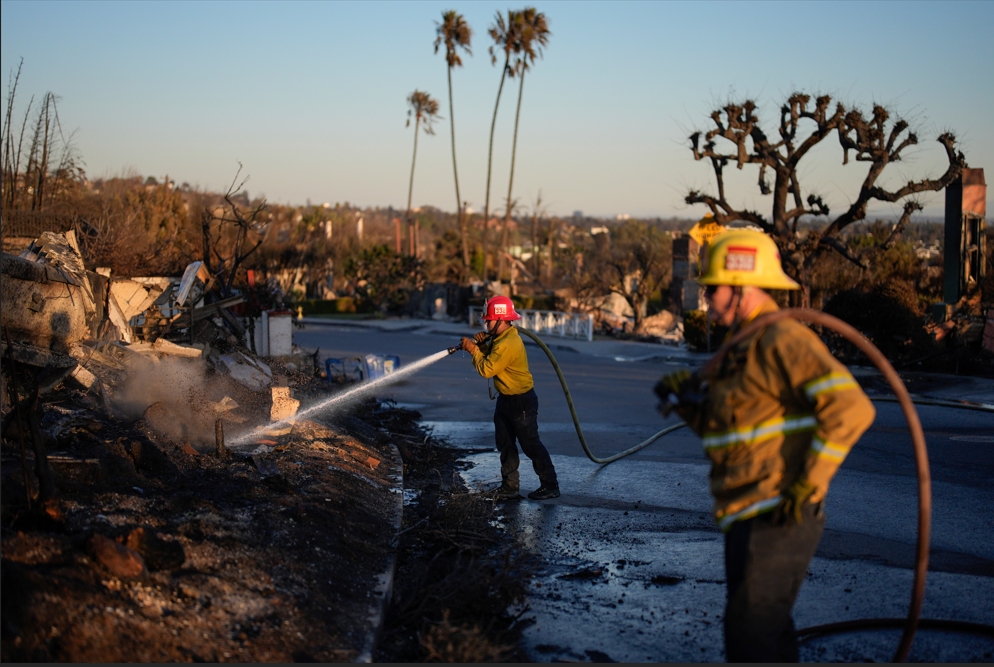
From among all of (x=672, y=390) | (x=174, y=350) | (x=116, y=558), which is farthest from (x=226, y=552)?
(x=174, y=350)

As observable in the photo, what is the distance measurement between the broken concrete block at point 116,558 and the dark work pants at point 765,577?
101 inches

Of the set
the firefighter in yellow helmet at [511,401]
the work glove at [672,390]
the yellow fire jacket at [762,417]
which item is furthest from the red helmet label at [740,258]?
A: the firefighter in yellow helmet at [511,401]

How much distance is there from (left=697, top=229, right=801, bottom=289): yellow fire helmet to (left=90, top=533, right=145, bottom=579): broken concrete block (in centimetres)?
280

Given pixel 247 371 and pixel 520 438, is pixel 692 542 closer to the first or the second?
pixel 520 438

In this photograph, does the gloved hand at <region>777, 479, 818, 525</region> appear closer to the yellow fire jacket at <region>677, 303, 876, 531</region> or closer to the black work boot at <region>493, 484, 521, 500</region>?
the yellow fire jacket at <region>677, 303, 876, 531</region>

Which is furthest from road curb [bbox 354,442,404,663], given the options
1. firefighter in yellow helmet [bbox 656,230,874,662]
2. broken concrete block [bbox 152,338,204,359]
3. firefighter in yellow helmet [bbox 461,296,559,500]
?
broken concrete block [bbox 152,338,204,359]

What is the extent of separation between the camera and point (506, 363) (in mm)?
7617

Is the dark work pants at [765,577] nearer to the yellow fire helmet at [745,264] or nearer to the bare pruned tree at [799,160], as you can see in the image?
the yellow fire helmet at [745,264]

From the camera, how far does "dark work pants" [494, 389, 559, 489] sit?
25.1 feet

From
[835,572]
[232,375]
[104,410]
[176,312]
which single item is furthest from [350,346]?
[835,572]

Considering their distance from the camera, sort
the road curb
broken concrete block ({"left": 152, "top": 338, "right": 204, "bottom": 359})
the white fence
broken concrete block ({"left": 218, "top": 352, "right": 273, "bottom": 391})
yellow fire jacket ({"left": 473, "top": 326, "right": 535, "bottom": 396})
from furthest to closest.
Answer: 1. the white fence
2. broken concrete block ({"left": 218, "top": 352, "right": 273, "bottom": 391})
3. broken concrete block ({"left": 152, "top": 338, "right": 204, "bottom": 359})
4. yellow fire jacket ({"left": 473, "top": 326, "right": 535, "bottom": 396})
5. the road curb

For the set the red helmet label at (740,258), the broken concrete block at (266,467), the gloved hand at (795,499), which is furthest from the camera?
the broken concrete block at (266,467)

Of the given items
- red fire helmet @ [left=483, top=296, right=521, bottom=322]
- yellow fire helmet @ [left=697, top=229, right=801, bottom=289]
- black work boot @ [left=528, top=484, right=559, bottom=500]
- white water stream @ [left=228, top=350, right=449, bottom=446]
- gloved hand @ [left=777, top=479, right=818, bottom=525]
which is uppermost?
yellow fire helmet @ [left=697, top=229, right=801, bottom=289]

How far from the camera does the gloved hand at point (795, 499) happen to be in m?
3.21
